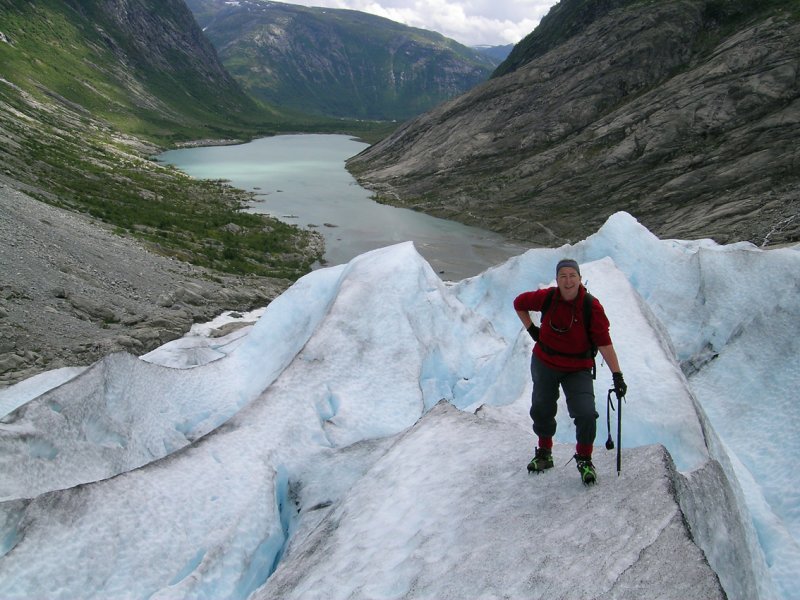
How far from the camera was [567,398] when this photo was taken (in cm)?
579

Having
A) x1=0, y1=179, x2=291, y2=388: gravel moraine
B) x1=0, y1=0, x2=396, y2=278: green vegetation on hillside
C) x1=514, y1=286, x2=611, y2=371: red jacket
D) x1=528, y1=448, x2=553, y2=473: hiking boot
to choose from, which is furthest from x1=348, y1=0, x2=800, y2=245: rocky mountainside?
x1=0, y1=179, x2=291, y2=388: gravel moraine

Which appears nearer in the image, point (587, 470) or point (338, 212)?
point (587, 470)

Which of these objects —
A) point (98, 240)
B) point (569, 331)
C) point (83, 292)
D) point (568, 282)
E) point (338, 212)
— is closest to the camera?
point (568, 282)

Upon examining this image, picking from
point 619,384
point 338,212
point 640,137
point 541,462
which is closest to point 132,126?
point 338,212

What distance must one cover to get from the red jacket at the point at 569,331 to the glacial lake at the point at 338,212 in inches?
1213

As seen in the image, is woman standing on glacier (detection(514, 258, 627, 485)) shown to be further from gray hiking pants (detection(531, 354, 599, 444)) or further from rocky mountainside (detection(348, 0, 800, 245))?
rocky mountainside (detection(348, 0, 800, 245))

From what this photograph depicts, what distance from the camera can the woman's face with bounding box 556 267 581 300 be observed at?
5355mm

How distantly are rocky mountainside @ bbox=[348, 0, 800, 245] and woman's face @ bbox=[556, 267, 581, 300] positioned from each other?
1153 inches

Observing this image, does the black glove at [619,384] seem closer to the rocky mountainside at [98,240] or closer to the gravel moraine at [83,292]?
the gravel moraine at [83,292]

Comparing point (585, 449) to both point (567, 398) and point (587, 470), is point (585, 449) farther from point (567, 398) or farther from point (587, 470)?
point (567, 398)

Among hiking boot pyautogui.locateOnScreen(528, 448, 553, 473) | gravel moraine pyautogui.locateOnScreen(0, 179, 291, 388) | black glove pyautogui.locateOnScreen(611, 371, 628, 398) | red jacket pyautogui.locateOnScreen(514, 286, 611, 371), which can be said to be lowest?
gravel moraine pyautogui.locateOnScreen(0, 179, 291, 388)

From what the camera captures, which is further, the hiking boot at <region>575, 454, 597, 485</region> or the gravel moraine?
the gravel moraine

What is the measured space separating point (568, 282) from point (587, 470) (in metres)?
1.99

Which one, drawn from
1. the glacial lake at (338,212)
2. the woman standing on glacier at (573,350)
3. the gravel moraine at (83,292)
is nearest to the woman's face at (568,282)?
the woman standing on glacier at (573,350)
